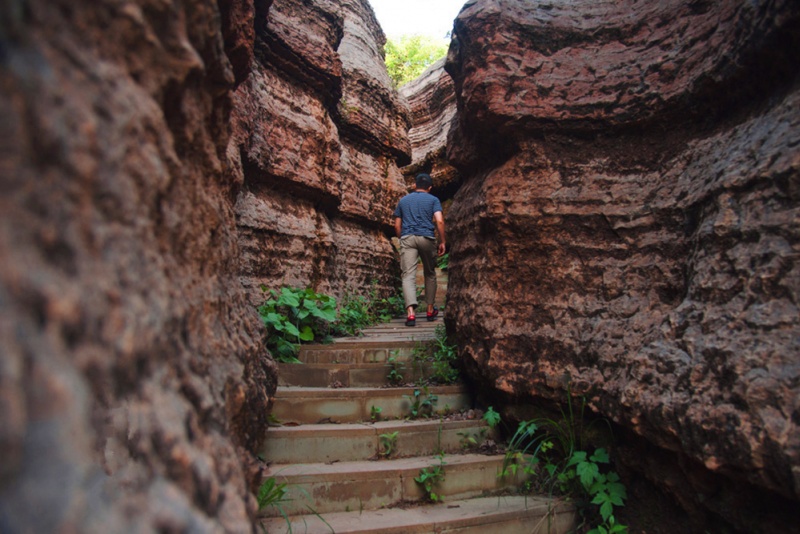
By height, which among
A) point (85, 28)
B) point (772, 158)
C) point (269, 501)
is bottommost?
point (269, 501)

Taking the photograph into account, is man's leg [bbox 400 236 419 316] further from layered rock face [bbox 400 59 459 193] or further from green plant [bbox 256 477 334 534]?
layered rock face [bbox 400 59 459 193]

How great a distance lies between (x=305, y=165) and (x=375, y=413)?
13.1 ft

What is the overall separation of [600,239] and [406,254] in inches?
156

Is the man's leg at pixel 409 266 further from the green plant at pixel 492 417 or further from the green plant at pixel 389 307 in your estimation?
the green plant at pixel 492 417

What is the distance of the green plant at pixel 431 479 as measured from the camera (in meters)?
3.27

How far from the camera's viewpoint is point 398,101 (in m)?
11.0

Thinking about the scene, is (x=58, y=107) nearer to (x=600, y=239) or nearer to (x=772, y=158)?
(x=772, y=158)

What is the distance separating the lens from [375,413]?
13.5ft

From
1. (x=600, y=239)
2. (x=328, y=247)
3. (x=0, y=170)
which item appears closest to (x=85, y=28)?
(x=0, y=170)

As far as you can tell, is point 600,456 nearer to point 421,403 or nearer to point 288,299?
point 421,403

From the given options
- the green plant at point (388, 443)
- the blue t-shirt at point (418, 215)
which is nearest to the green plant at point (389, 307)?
the blue t-shirt at point (418, 215)

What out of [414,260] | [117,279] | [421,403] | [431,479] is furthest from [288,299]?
[117,279]

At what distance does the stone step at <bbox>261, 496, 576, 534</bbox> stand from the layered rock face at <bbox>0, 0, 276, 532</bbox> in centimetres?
158

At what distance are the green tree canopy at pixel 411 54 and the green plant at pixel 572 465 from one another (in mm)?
20121
